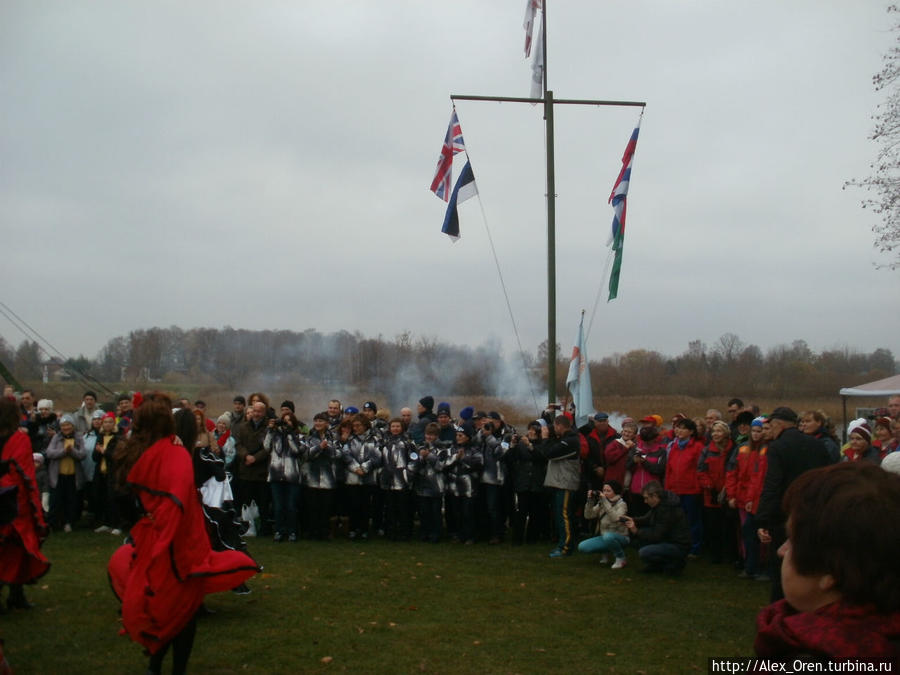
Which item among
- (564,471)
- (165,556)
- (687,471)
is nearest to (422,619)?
(165,556)

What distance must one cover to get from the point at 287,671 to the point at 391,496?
6434 mm

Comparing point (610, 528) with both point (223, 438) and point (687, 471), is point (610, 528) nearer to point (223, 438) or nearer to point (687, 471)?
point (687, 471)

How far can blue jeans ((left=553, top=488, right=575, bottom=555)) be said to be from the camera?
11.1 m

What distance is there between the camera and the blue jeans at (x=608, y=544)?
10.1 m

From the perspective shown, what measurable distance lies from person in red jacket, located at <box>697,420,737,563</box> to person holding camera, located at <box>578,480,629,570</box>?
4.47ft

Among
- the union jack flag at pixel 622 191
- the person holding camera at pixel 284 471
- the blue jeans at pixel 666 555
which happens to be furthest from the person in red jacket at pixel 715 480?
the person holding camera at pixel 284 471

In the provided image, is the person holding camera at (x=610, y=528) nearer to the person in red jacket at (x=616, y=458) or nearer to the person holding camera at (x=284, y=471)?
the person in red jacket at (x=616, y=458)

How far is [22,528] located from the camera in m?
7.18

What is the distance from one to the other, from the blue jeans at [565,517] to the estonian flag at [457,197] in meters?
4.70

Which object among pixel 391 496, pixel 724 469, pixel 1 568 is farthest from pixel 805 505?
pixel 391 496

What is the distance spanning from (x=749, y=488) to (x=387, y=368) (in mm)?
16761

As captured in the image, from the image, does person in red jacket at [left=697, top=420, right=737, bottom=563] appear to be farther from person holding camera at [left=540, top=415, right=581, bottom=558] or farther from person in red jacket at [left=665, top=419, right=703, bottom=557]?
person holding camera at [left=540, top=415, right=581, bottom=558]

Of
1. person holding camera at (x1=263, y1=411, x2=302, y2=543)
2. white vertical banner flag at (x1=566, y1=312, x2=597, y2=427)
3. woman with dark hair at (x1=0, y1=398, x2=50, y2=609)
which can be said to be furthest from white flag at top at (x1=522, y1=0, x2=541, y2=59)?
woman with dark hair at (x1=0, y1=398, x2=50, y2=609)

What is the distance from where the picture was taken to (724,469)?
10789mm
